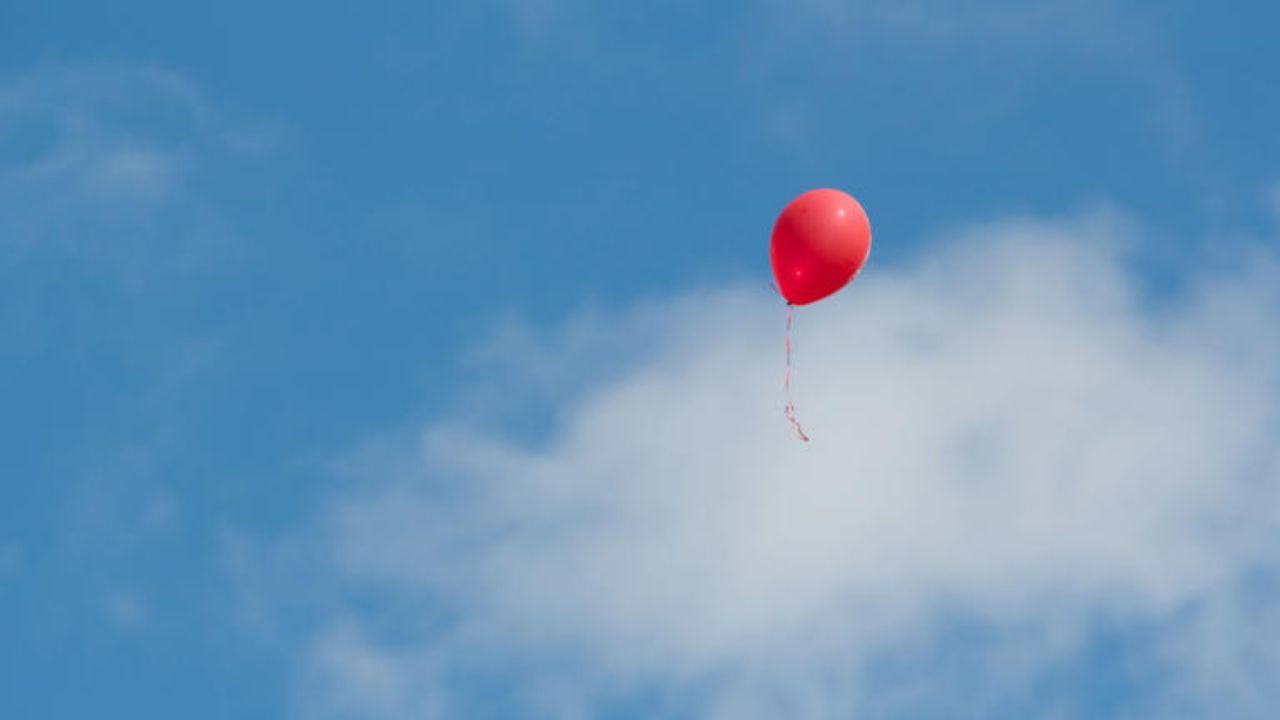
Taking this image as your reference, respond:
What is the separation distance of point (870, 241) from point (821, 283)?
1052mm

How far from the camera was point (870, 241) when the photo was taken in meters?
51.6

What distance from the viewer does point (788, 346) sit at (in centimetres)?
5162

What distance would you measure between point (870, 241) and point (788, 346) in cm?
182

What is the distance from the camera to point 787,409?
51688 millimetres

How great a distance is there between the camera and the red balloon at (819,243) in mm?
50719

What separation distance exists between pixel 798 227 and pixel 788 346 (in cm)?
178

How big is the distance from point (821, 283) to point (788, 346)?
3.62 feet

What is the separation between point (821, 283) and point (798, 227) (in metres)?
0.84

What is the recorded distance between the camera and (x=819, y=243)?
50656 mm

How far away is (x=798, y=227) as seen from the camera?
50844mm

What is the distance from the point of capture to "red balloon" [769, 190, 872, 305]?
50.7 meters
